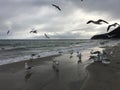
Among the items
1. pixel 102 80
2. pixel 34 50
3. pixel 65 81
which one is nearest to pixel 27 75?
pixel 65 81

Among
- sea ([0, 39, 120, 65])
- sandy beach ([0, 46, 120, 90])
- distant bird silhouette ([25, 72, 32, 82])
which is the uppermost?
sandy beach ([0, 46, 120, 90])

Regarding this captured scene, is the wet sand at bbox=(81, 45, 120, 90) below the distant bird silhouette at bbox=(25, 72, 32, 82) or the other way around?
the other way around

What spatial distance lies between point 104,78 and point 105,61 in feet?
18.1

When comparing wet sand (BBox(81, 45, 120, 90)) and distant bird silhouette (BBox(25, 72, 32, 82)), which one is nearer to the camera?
wet sand (BBox(81, 45, 120, 90))

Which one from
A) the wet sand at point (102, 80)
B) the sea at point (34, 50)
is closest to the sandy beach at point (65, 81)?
the wet sand at point (102, 80)

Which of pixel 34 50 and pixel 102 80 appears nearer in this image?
pixel 102 80

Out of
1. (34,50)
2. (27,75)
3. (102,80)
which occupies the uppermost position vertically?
(102,80)

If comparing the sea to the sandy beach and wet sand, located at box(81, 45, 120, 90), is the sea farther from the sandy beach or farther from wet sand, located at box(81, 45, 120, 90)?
wet sand, located at box(81, 45, 120, 90)

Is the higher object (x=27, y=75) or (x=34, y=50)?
(x=27, y=75)

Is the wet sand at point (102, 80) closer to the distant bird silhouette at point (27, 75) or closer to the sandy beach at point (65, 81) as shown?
the sandy beach at point (65, 81)

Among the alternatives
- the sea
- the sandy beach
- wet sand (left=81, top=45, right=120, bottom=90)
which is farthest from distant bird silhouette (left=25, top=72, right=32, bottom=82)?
the sea

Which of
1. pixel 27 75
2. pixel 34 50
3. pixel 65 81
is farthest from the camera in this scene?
pixel 34 50

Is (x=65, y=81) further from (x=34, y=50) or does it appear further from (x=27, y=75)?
(x=34, y=50)

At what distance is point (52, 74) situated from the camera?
46.5ft
